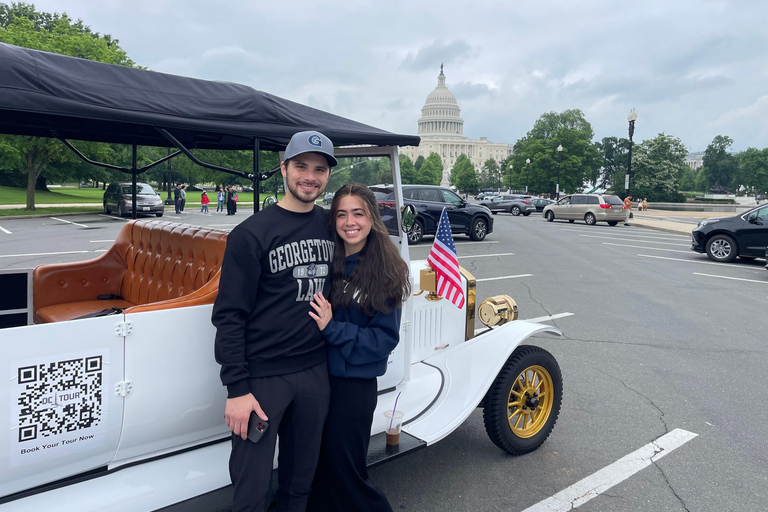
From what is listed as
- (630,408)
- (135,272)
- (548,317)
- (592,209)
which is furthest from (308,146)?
(592,209)

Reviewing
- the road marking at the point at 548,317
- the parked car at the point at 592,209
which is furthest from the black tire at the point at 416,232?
the parked car at the point at 592,209

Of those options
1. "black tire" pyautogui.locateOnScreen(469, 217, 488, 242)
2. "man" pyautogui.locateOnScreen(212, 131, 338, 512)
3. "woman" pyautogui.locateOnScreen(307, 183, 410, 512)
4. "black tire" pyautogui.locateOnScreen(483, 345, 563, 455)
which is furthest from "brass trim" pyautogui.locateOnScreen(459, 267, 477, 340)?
"black tire" pyautogui.locateOnScreen(469, 217, 488, 242)

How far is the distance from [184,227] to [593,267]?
1026cm

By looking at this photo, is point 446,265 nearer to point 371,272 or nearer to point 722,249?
point 371,272

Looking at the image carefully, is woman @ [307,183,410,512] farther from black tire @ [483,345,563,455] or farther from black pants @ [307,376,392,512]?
black tire @ [483,345,563,455]

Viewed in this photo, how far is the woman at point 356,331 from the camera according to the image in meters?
2.26

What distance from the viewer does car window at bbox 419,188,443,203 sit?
17031 millimetres

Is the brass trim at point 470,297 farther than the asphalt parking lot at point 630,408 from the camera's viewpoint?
Yes

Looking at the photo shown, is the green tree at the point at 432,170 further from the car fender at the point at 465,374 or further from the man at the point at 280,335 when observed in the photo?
the man at the point at 280,335

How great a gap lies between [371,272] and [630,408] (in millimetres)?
3330

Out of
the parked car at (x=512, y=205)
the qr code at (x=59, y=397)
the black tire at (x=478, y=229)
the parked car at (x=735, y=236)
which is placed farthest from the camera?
the parked car at (x=512, y=205)

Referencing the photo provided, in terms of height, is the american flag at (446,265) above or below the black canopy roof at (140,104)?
below

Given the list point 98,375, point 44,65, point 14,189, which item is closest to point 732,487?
point 98,375

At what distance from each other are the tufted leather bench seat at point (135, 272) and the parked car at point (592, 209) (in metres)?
26.3
